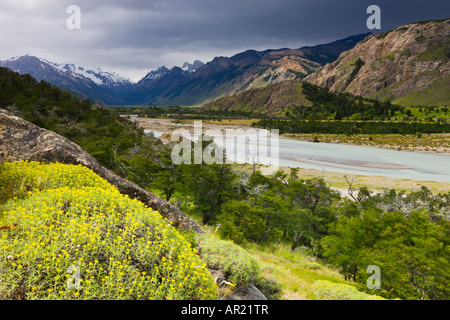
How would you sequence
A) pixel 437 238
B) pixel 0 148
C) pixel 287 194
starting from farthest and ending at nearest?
pixel 287 194 < pixel 437 238 < pixel 0 148

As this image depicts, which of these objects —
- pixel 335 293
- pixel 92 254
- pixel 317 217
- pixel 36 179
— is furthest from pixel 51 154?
pixel 317 217

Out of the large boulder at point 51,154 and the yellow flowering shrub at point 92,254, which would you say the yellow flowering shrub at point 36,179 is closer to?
the yellow flowering shrub at point 92,254

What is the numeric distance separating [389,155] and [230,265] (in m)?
79.0

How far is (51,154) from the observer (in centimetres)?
954

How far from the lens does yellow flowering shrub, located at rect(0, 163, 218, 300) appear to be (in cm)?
379

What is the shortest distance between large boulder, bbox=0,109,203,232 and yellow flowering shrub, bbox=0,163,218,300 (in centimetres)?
327

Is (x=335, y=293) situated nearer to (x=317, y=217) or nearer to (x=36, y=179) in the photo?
(x=36, y=179)

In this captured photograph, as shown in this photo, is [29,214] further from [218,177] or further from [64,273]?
[218,177]

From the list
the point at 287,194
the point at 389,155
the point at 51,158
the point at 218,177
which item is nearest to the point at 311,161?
the point at 389,155

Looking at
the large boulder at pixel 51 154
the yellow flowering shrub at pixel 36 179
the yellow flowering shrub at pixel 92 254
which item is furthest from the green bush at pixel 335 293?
the yellow flowering shrub at pixel 36 179

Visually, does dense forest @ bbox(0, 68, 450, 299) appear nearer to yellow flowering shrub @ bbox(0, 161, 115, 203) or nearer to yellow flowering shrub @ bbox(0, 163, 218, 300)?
yellow flowering shrub @ bbox(0, 161, 115, 203)

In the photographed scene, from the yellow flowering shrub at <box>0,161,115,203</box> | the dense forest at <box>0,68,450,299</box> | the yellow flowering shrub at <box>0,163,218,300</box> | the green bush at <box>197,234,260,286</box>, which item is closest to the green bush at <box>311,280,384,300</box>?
the green bush at <box>197,234,260,286</box>

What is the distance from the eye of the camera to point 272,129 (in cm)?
12850
